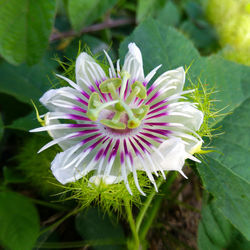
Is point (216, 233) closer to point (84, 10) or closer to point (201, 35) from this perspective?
point (84, 10)

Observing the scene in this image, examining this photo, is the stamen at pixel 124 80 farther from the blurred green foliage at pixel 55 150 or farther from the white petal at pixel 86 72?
the blurred green foliage at pixel 55 150

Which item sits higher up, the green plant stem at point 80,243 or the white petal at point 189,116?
the white petal at point 189,116

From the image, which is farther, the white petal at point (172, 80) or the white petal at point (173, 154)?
the white petal at point (172, 80)

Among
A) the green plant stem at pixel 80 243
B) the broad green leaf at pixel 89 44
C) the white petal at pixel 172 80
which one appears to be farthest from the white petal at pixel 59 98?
the broad green leaf at pixel 89 44

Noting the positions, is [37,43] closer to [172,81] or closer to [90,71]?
[90,71]

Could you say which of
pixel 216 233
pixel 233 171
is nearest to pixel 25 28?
pixel 233 171
